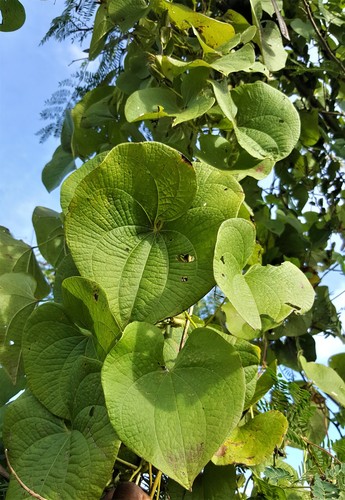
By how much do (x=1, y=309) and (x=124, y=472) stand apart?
0.20m

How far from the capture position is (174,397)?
393mm

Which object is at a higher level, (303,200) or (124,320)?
(124,320)

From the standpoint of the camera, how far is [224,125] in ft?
2.22

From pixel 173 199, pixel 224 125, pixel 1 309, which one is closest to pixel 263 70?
pixel 224 125

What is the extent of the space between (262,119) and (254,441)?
32 cm

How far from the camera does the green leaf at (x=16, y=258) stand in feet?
2.24

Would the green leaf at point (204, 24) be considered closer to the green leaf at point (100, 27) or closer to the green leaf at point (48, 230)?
the green leaf at point (100, 27)

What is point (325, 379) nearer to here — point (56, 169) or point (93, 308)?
point (93, 308)

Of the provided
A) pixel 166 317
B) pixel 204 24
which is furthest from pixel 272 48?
pixel 166 317

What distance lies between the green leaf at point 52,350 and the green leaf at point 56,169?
18.3 inches

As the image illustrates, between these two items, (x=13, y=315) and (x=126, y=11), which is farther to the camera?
(x=126, y=11)

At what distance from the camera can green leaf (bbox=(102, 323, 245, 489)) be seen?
0.37 metres

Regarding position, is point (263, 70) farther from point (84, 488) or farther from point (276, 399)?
point (84, 488)

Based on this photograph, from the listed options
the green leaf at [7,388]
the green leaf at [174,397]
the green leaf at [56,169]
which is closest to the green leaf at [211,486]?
the green leaf at [174,397]
